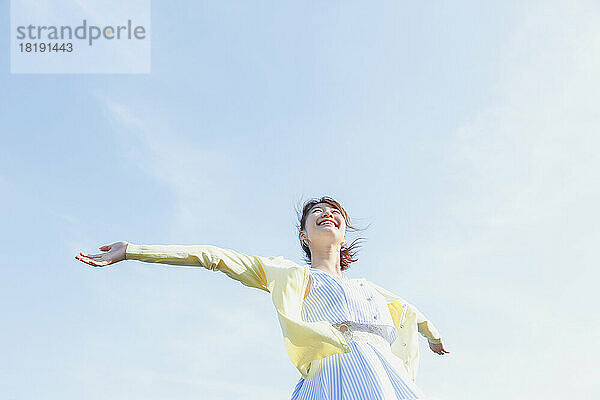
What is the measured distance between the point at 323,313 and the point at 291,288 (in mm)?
315

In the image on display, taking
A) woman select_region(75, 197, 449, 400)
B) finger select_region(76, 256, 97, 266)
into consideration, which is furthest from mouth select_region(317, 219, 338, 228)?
finger select_region(76, 256, 97, 266)

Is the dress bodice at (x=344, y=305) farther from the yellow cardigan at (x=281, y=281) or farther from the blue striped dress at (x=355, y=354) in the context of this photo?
the yellow cardigan at (x=281, y=281)

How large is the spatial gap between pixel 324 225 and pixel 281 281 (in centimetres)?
Answer: 91

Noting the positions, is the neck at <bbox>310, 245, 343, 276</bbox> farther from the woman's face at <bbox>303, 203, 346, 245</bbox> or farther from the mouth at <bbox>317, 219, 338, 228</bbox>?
the mouth at <bbox>317, 219, 338, 228</bbox>

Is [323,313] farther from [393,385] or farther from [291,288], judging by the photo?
[393,385]

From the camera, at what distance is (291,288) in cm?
466

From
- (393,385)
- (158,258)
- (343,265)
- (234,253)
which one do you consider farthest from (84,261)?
(343,265)

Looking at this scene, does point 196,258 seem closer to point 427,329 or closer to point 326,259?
point 326,259

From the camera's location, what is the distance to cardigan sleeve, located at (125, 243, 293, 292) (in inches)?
175

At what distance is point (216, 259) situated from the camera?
15.3ft

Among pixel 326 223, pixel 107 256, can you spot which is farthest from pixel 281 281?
pixel 107 256

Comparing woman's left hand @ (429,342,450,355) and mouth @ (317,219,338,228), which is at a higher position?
mouth @ (317,219,338,228)

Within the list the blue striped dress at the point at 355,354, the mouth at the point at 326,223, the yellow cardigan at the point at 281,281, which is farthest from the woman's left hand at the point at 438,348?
the mouth at the point at 326,223

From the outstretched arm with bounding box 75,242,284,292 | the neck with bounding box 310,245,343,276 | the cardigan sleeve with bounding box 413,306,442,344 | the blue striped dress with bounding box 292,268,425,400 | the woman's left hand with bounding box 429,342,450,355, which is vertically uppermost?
the outstretched arm with bounding box 75,242,284,292
